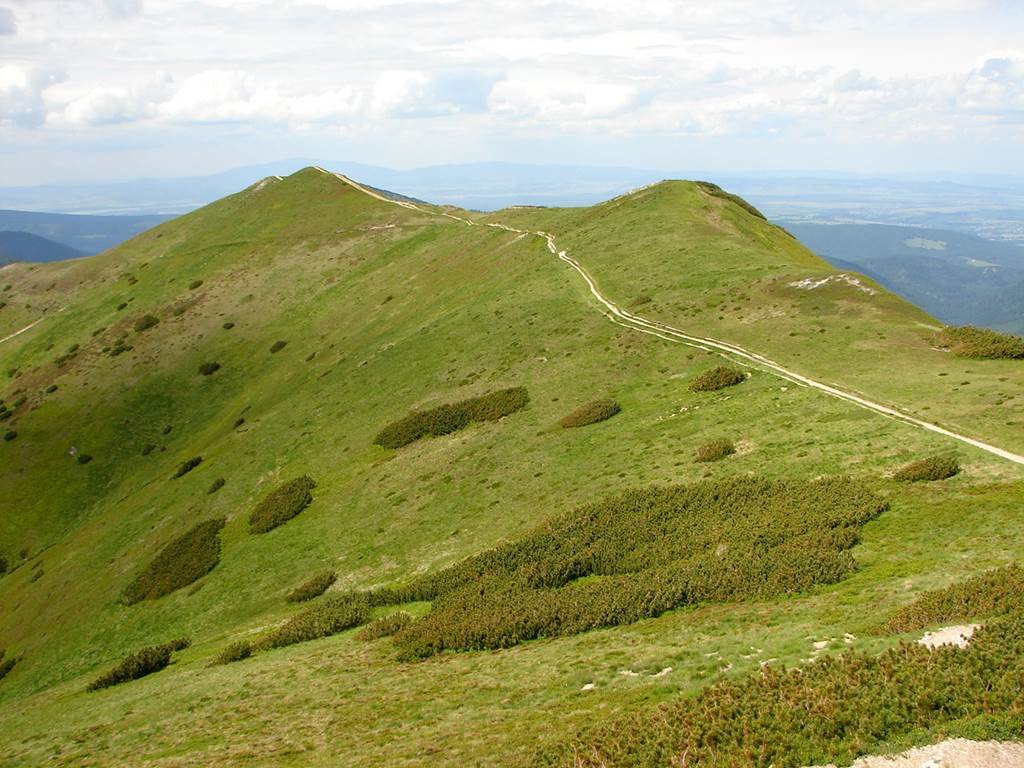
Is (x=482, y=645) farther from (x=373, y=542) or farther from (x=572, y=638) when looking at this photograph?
(x=373, y=542)

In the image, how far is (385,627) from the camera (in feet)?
96.7

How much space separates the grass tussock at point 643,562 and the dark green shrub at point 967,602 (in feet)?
14.5

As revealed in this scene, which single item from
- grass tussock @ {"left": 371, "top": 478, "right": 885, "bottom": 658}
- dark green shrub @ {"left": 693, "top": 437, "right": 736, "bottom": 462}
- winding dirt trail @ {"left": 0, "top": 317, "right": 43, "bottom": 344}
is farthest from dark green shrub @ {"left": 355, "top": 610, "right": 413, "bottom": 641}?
winding dirt trail @ {"left": 0, "top": 317, "right": 43, "bottom": 344}

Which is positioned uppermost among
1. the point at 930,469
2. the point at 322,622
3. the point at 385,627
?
the point at 930,469

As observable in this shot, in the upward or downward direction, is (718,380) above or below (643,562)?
above

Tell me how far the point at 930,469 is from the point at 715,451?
10.1m

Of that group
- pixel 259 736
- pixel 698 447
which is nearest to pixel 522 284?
pixel 698 447

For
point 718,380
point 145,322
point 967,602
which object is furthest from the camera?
point 145,322

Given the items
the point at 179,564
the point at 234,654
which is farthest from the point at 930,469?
the point at 179,564

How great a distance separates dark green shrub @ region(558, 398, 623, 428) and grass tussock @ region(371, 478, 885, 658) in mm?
11595

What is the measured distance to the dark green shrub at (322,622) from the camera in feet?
105

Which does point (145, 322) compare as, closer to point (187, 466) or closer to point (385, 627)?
point (187, 466)

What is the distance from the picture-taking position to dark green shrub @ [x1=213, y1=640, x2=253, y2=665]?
103ft

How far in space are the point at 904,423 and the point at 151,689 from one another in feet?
125
